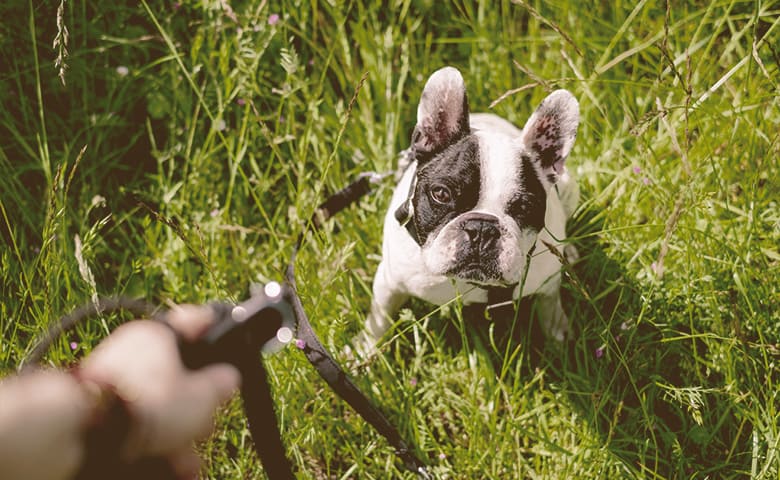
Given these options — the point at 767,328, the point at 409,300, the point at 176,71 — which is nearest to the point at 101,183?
the point at 176,71

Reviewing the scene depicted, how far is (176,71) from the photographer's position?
2689 mm

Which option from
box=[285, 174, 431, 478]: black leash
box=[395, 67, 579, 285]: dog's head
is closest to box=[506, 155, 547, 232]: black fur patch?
box=[395, 67, 579, 285]: dog's head

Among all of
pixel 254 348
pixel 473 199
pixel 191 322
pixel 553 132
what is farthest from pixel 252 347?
pixel 553 132

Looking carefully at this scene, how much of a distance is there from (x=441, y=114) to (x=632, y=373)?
3.82 feet

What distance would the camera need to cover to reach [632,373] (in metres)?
2.21

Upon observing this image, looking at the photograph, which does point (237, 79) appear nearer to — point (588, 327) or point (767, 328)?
point (588, 327)

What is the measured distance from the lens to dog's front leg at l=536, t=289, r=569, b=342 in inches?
90.3

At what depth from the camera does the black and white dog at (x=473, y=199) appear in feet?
5.74

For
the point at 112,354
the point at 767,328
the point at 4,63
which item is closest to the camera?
the point at 112,354

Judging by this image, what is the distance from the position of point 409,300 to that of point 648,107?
4.65ft

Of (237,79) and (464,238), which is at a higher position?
(237,79)

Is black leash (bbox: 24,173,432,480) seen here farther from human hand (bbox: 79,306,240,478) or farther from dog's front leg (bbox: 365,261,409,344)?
dog's front leg (bbox: 365,261,409,344)

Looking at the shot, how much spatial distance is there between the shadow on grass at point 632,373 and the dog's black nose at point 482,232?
1.32ft

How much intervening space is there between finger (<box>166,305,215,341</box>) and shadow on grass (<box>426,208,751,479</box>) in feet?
3.91
